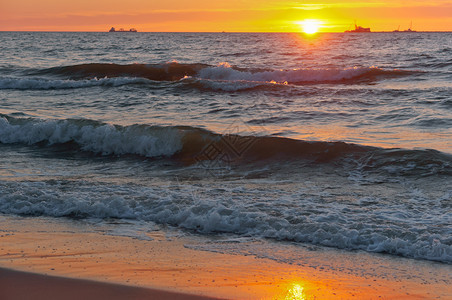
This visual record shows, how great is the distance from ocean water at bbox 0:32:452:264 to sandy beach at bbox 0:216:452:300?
1.23 ft

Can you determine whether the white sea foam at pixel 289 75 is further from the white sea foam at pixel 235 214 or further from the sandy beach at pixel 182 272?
the sandy beach at pixel 182 272

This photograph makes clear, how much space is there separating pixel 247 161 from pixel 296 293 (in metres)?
5.38

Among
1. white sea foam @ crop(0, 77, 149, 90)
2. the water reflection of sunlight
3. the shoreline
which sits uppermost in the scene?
white sea foam @ crop(0, 77, 149, 90)

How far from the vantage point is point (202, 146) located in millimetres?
9859

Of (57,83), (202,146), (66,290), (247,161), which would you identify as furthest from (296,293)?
(57,83)

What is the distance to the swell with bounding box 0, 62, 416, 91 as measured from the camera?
65.8 feet

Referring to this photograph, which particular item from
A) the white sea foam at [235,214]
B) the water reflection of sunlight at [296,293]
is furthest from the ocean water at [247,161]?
the water reflection of sunlight at [296,293]

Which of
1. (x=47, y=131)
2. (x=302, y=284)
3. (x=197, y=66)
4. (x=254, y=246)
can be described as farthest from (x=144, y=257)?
(x=197, y=66)

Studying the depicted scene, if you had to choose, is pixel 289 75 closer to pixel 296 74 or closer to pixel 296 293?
pixel 296 74

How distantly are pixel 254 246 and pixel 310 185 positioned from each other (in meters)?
2.54

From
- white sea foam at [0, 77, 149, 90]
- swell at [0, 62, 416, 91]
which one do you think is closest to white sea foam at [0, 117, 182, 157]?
swell at [0, 62, 416, 91]

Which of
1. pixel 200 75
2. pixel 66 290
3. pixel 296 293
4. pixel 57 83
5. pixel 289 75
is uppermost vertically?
pixel 289 75

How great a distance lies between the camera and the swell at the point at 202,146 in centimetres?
796

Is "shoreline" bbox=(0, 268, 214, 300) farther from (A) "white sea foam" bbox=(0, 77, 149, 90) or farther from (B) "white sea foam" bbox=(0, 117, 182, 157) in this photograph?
(A) "white sea foam" bbox=(0, 77, 149, 90)
